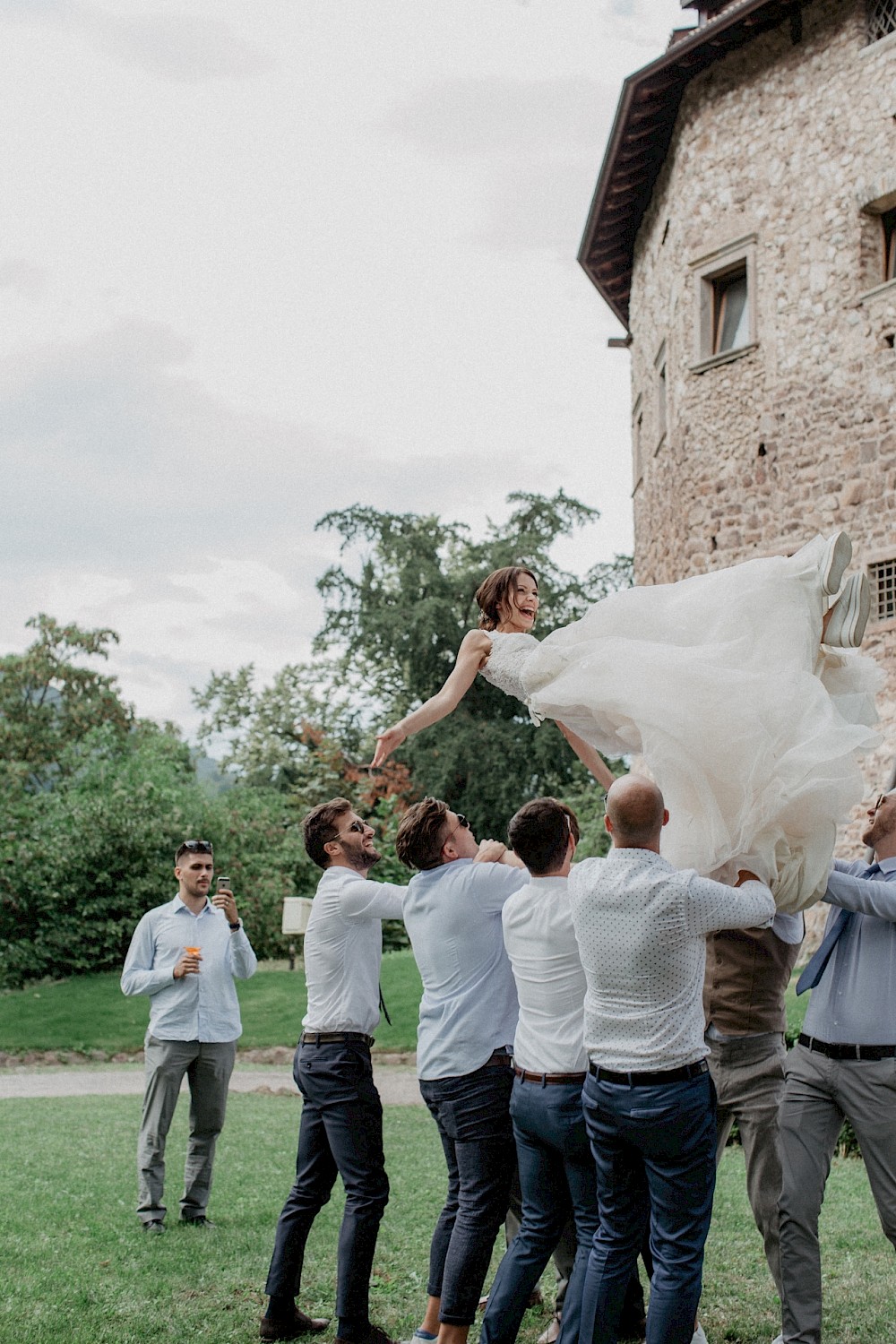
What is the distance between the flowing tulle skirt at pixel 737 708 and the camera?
11.6 ft

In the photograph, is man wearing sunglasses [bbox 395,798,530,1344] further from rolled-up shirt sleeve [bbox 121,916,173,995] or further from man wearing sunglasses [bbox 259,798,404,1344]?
rolled-up shirt sleeve [bbox 121,916,173,995]

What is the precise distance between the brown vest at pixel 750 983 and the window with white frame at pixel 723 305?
11583mm

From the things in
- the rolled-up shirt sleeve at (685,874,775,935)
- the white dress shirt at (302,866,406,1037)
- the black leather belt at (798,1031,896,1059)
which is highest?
the rolled-up shirt sleeve at (685,874,775,935)

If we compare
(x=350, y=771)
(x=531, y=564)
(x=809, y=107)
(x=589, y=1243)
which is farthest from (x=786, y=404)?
(x=531, y=564)

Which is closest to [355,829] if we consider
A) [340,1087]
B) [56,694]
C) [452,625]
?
[340,1087]

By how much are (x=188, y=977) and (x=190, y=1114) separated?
0.72 metres

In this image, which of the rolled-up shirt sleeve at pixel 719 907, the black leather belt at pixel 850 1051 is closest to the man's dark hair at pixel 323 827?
the rolled-up shirt sleeve at pixel 719 907

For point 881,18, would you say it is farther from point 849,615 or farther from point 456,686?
point 456,686

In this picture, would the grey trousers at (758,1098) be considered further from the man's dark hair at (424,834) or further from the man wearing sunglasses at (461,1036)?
the man's dark hair at (424,834)

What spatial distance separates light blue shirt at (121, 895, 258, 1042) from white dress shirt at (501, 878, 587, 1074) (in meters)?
2.93

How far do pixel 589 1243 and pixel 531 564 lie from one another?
2689cm

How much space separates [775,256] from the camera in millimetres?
14195

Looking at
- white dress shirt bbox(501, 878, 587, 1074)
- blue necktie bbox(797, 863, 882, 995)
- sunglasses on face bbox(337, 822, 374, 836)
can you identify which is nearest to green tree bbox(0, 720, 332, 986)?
sunglasses on face bbox(337, 822, 374, 836)

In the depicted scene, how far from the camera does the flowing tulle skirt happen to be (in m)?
3.54
